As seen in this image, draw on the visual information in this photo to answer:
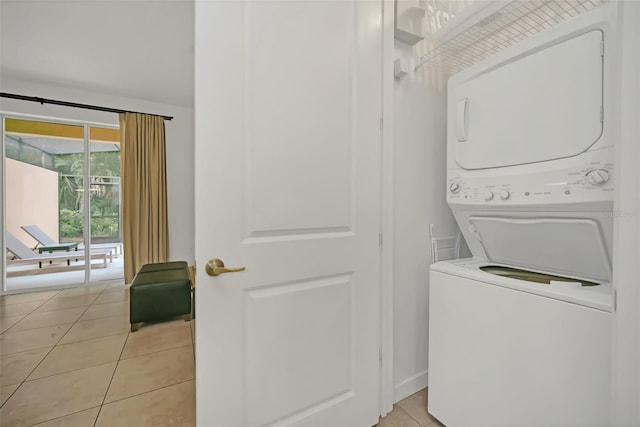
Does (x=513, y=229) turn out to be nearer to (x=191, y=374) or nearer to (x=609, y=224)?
(x=609, y=224)

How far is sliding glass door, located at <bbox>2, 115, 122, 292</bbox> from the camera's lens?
12.0 feet

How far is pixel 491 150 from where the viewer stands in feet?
4.00

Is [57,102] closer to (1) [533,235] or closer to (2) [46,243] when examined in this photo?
(2) [46,243]

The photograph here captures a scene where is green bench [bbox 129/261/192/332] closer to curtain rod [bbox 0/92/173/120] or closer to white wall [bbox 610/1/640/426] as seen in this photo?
curtain rod [bbox 0/92/173/120]

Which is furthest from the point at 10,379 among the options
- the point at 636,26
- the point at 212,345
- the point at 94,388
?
the point at 636,26

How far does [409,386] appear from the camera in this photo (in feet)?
5.26

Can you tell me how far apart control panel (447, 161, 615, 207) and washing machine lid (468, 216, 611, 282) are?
108 mm

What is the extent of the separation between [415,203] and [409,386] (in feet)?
3.48

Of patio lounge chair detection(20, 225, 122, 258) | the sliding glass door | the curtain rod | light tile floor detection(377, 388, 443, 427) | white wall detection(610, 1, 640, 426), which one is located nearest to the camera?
white wall detection(610, 1, 640, 426)

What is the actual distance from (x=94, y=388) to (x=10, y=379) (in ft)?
1.94

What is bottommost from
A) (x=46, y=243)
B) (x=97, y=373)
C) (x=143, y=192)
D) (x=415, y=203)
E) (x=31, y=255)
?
(x=97, y=373)

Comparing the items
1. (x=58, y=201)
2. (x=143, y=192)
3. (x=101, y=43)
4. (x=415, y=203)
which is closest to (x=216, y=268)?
(x=415, y=203)

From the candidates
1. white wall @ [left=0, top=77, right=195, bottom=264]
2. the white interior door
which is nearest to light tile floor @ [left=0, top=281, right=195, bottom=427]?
the white interior door

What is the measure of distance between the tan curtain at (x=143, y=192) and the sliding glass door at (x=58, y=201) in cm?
35
